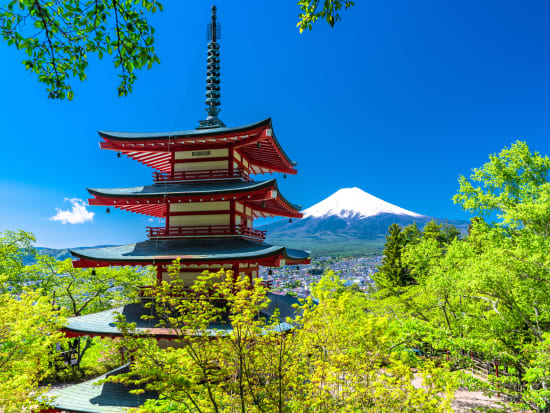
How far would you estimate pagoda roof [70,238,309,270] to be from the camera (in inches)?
454

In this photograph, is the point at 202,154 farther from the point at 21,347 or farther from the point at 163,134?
the point at 21,347

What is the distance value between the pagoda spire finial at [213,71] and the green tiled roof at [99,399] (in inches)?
516

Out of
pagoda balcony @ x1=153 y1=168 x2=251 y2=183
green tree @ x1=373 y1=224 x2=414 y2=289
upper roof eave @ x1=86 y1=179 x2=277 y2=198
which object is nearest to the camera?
upper roof eave @ x1=86 y1=179 x2=277 y2=198

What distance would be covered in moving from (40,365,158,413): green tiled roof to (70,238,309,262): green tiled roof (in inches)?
173

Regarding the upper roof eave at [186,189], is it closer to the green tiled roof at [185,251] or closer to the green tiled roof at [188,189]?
the green tiled roof at [188,189]

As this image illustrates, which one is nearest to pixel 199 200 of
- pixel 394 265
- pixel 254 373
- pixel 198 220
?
pixel 198 220

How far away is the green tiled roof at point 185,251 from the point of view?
11.6m

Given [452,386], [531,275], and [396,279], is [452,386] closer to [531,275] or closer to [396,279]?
[531,275]

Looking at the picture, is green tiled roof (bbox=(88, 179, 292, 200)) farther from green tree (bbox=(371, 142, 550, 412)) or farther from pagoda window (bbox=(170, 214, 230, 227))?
green tree (bbox=(371, 142, 550, 412))

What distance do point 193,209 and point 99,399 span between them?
306 inches

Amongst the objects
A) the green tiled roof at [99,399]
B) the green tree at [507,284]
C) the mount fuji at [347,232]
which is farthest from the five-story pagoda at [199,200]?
the mount fuji at [347,232]

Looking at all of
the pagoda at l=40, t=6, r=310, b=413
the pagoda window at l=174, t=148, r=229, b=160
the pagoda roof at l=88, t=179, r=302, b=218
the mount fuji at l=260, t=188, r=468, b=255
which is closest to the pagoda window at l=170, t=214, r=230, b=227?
the pagoda at l=40, t=6, r=310, b=413

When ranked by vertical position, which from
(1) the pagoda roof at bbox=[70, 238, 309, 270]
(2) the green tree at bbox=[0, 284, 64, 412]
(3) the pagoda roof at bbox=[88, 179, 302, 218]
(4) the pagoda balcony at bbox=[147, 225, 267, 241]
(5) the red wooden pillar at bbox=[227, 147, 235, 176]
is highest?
(5) the red wooden pillar at bbox=[227, 147, 235, 176]

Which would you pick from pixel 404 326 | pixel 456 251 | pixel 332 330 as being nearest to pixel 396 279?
pixel 456 251
